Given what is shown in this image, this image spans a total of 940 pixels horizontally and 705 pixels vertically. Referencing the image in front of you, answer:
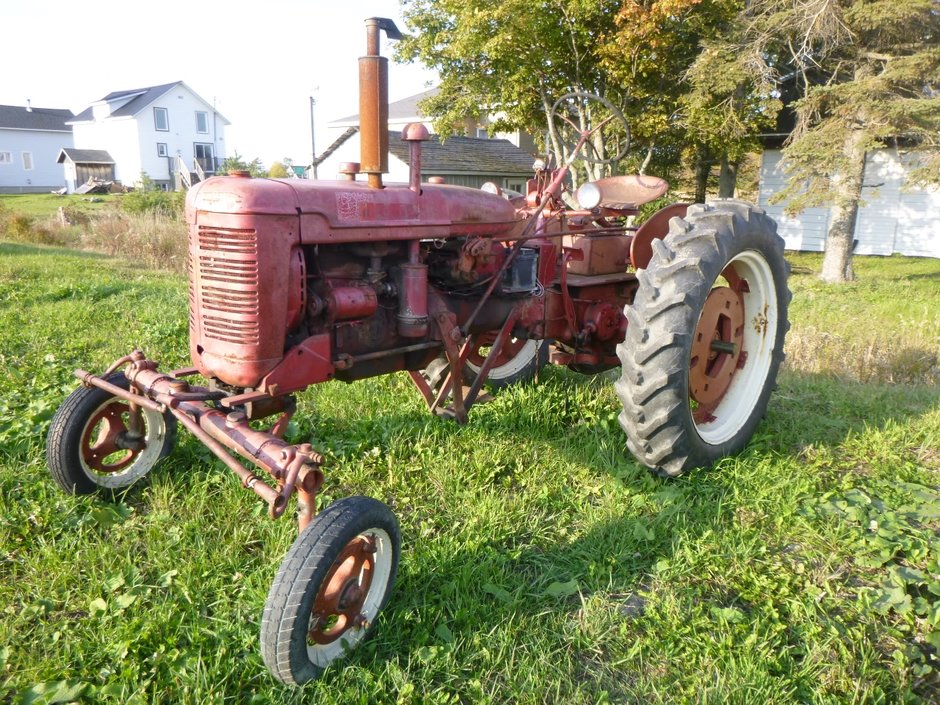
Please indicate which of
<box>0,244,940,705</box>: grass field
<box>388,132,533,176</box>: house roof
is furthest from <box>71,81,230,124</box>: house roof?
<box>0,244,940,705</box>: grass field

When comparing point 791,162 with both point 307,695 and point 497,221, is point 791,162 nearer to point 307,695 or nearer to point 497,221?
point 497,221

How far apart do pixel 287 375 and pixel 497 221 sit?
1.40 m

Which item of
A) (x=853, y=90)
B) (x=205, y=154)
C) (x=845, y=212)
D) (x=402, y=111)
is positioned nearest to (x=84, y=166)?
(x=205, y=154)

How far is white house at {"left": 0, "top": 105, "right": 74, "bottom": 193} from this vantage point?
45.4m

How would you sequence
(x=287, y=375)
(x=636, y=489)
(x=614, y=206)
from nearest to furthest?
(x=287, y=375), (x=636, y=489), (x=614, y=206)

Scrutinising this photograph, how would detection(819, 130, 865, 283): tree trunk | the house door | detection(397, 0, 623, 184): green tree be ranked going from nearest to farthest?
detection(819, 130, 865, 283): tree trunk → detection(397, 0, 623, 184): green tree → the house door

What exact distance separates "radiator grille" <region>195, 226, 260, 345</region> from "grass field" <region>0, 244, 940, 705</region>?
90 cm

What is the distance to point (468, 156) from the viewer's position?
2491cm

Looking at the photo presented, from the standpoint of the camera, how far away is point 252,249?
254 centimetres

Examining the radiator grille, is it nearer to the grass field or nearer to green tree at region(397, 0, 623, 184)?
the grass field

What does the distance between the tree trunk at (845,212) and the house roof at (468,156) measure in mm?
13019

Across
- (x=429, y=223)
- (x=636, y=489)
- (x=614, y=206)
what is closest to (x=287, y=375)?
(x=429, y=223)

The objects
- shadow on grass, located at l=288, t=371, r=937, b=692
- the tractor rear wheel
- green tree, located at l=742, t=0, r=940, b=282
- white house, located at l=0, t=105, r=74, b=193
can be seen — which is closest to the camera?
shadow on grass, located at l=288, t=371, r=937, b=692

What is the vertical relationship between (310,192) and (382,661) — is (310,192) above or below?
above
